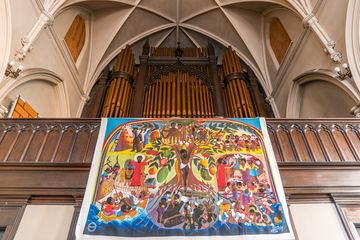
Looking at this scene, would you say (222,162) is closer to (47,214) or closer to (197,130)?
(197,130)

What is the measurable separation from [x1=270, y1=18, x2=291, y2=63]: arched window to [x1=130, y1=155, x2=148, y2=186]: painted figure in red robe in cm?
530

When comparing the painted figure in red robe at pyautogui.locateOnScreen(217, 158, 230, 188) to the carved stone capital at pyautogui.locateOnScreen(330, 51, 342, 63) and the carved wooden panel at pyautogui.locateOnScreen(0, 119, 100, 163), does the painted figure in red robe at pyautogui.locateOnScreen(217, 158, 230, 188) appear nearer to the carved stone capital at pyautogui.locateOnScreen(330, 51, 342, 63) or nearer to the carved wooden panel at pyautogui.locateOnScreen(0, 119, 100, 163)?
the carved wooden panel at pyautogui.locateOnScreen(0, 119, 100, 163)

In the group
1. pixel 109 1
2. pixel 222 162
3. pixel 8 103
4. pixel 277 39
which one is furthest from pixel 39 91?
pixel 277 39

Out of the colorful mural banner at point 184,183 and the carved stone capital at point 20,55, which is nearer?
the colorful mural banner at point 184,183

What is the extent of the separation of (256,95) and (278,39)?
5.85 ft

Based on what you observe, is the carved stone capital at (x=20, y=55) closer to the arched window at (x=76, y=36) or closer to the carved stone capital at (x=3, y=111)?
the carved stone capital at (x=3, y=111)

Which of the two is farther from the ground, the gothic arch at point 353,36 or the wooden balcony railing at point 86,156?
the gothic arch at point 353,36

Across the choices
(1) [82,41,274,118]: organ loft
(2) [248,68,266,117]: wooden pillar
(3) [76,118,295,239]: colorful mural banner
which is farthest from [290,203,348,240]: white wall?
(2) [248,68,266,117]: wooden pillar

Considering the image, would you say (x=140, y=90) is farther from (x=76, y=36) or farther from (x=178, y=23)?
(x=178, y=23)

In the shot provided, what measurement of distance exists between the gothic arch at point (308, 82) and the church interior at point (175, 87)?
3 cm

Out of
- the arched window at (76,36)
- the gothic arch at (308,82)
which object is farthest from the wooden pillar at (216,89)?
the arched window at (76,36)

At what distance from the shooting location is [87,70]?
7.60 m

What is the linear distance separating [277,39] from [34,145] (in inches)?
258

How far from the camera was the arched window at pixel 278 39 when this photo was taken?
6.74 metres
